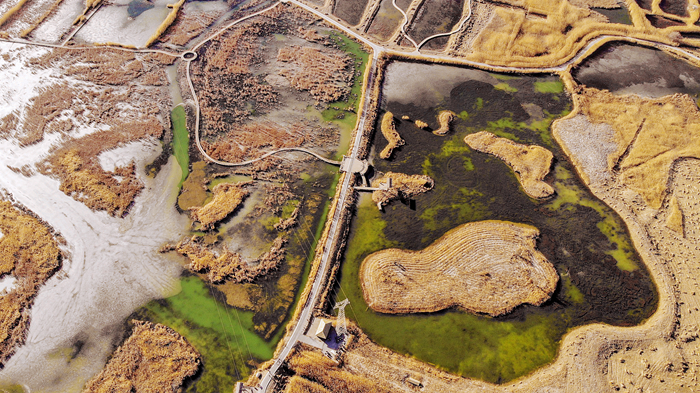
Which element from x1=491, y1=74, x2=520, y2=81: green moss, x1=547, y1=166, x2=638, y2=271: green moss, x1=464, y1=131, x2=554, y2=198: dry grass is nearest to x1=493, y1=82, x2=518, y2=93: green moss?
x1=491, y1=74, x2=520, y2=81: green moss

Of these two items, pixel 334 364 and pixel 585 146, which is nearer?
pixel 334 364

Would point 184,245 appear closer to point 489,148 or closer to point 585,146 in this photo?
point 489,148

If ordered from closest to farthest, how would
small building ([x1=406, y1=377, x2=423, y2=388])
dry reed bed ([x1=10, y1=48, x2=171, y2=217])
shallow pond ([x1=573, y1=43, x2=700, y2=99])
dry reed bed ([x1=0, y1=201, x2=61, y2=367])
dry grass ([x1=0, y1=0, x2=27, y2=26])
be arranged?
1. small building ([x1=406, y1=377, x2=423, y2=388])
2. dry reed bed ([x1=0, y1=201, x2=61, y2=367])
3. dry reed bed ([x1=10, y1=48, x2=171, y2=217])
4. shallow pond ([x1=573, y1=43, x2=700, y2=99])
5. dry grass ([x1=0, y1=0, x2=27, y2=26])

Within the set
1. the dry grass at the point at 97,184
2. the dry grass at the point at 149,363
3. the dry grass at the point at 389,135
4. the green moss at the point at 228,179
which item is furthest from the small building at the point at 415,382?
the dry grass at the point at 97,184

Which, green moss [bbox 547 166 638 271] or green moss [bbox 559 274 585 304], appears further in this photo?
green moss [bbox 547 166 638 271]

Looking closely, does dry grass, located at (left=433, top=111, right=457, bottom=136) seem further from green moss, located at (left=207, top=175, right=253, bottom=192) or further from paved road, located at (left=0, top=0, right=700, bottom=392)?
green moss, located at (left=207, top=175, right=253, bottom=192)

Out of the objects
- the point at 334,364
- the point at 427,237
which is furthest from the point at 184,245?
the point at 427,237

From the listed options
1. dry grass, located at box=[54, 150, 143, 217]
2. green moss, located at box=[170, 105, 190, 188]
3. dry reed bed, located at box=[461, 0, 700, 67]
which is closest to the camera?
dry grass, located at box=[54, 150, 143, 217]

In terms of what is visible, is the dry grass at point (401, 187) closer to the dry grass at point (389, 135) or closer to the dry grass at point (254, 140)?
the dry grass at point (389, 135)
